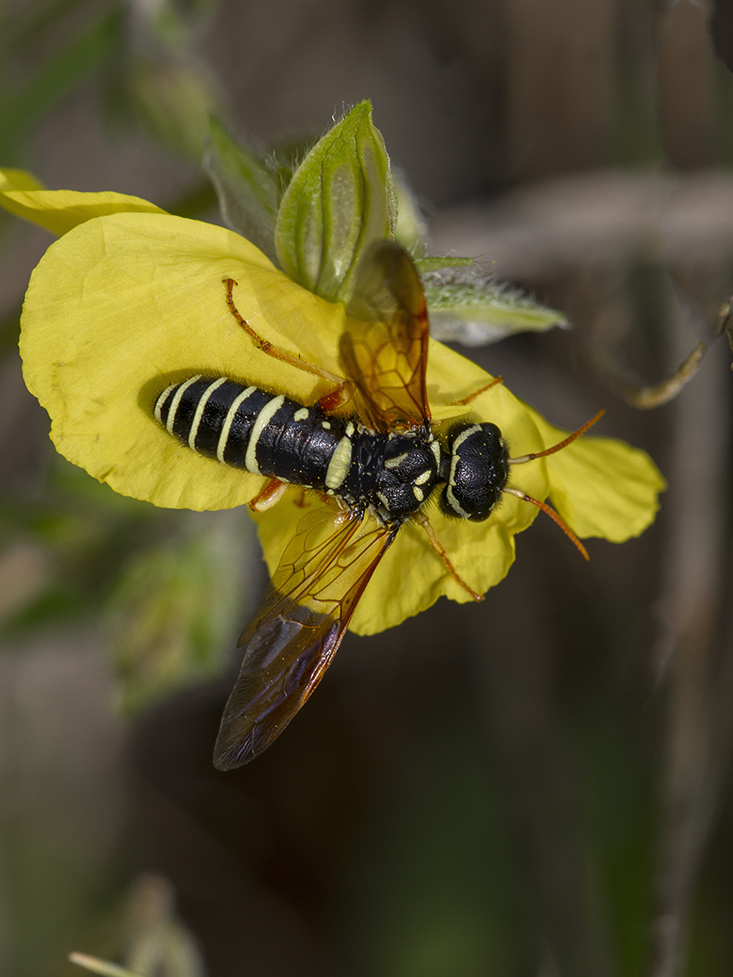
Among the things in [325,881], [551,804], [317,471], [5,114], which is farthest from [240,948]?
[5,114]

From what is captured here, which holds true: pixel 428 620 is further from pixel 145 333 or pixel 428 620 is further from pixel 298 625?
pixel 145 333

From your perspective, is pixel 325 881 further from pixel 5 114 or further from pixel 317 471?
pixel 5 114

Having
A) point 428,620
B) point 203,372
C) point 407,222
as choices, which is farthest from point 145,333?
point 428,620

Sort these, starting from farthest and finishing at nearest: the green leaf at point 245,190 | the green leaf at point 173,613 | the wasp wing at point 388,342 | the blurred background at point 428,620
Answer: the blurred background at point 428,620
the green leaf at point 173,613
the green leaf at point 245,190
the wasp wing at point 388,342

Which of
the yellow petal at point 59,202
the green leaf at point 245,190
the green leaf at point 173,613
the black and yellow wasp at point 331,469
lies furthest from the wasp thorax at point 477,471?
the green leaf at point 173,613

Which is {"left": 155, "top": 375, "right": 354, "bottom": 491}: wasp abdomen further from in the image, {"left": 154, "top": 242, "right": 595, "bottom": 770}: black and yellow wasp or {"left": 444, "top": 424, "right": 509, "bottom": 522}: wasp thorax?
{"left": 444, "top": 424, "right": 509, "bottom": 522}: wasp thorax

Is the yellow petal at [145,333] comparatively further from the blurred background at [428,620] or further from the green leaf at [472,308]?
the blurred background at [428,620]
